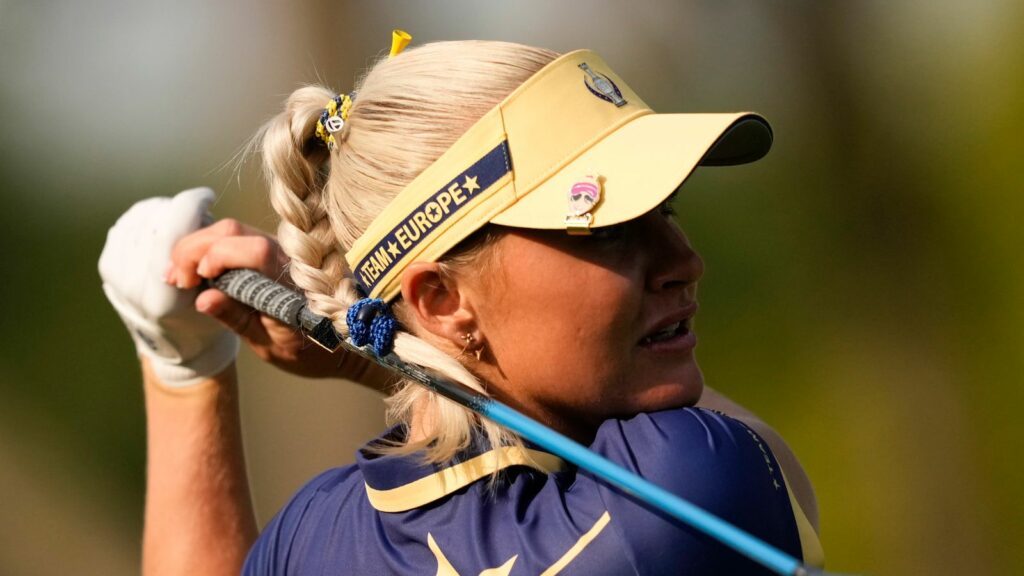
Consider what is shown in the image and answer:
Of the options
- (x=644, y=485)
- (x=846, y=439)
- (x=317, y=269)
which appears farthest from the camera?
(x=846, y=439)

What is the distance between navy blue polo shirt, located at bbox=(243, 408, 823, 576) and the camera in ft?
3.95

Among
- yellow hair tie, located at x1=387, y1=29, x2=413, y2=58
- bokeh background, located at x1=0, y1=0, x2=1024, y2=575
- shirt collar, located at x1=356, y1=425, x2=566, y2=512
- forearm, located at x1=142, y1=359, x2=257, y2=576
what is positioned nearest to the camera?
shirt collar, located at x1=356, y1=425, x2=566, y2=512

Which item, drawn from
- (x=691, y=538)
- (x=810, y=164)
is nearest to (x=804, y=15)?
(x=810, y=164)

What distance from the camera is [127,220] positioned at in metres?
2.08

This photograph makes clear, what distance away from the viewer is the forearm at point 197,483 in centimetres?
187

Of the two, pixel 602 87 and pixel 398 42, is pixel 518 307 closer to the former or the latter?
pixel 602 87

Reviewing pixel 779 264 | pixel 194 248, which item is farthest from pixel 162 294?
pixel 779 264

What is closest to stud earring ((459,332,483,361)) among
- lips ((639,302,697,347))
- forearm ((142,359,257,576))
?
lips ((639,302,697,347))

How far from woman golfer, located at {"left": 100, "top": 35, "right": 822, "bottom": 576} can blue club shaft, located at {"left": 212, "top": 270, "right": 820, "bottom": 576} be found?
0.08ft

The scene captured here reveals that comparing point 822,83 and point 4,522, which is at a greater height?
point 822,83

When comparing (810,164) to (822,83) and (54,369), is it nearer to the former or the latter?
(822,83)

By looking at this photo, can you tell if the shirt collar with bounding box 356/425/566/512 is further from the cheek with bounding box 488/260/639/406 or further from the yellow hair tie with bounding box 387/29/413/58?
the yellow hair tie with bounding box 387/29/413/58

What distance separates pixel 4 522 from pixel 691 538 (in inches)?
139

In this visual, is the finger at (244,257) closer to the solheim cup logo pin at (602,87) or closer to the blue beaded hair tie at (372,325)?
the blue beaded hair tie at (372,325)
